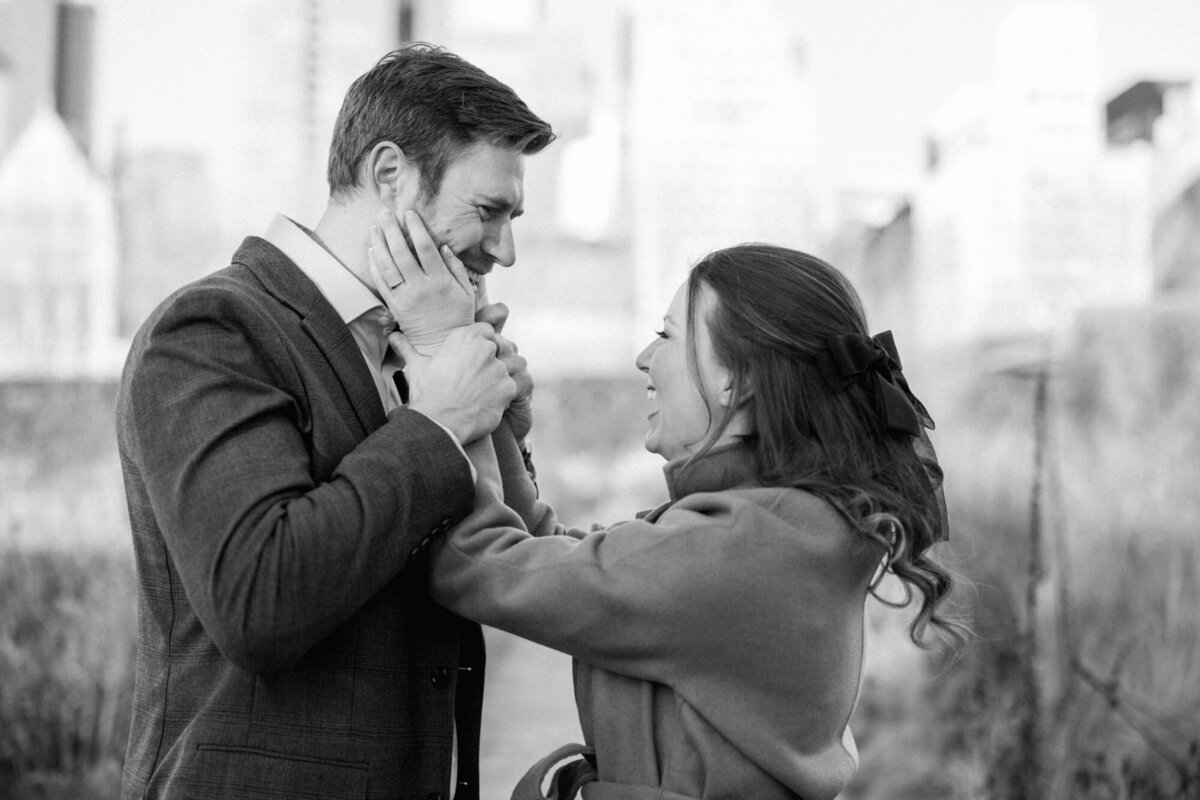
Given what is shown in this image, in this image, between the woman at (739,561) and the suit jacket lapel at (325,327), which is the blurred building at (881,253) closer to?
the woman at (739,561)

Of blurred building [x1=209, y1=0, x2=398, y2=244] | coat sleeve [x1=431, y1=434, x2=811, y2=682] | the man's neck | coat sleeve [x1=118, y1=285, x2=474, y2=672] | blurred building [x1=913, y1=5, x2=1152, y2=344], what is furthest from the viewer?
blurred building [x1=209, y1=0, x2=398, y2=244]

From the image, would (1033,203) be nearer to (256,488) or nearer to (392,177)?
(392,177)

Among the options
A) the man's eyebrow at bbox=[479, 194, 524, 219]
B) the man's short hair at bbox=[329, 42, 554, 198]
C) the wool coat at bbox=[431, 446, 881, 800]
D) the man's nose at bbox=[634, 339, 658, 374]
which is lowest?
the wool coat at bbox=[431, 446, 881, 800]

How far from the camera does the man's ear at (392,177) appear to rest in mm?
1599

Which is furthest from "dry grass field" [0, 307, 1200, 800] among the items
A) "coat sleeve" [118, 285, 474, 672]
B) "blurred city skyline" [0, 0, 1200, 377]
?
"coat sleeve" [118, 285, 474, 672]

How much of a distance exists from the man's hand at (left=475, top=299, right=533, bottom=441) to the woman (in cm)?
18

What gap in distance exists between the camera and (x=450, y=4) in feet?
12.5

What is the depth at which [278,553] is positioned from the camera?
1.19 metres

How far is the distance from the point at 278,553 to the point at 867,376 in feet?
2.51

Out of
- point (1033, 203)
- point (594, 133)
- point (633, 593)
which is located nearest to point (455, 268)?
point (633, 593)

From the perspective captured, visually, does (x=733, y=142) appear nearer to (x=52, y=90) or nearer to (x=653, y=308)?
(x=653, y=308)

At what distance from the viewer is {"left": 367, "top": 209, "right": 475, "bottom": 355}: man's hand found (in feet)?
4.84

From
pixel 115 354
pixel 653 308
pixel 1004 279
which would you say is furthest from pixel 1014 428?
pixel 115 354

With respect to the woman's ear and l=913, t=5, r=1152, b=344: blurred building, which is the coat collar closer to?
the woman's ear
